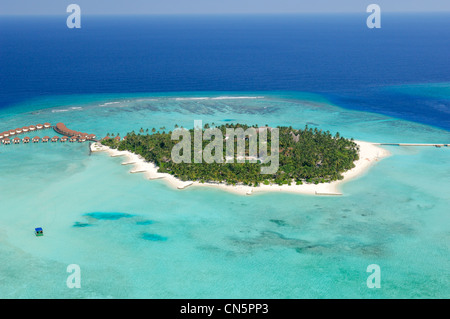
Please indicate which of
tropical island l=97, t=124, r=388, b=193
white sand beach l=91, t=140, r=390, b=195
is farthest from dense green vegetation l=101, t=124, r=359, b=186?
white sand beach l=91, t=140, r=390, b=195

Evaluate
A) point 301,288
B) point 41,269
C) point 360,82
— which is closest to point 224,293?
point 301,288

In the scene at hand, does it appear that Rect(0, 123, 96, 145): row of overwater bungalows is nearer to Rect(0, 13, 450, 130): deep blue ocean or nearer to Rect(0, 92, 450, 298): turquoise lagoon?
Rect(0, 92, 450, 298): turquoise lagoon

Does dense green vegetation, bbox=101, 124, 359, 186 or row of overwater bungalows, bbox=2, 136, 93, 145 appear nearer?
dense green vegetation, bbox=101, 124, 359, 186

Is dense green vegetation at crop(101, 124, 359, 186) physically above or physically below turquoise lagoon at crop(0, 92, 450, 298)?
above

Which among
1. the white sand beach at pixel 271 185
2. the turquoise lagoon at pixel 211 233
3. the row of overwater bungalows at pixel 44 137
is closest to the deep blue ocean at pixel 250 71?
the row of overwater bungalows at pixel 44 137

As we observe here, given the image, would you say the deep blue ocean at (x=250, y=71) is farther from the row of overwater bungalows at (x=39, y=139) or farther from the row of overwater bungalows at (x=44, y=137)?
the row of overwater bungalows at (x=39, y=139)

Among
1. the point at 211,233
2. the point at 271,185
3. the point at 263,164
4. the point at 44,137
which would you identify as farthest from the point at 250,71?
the point at 211,233
